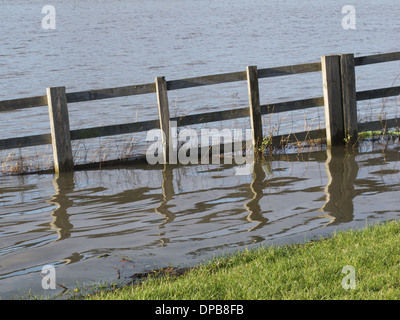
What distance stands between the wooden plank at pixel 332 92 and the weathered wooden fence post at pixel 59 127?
466 centimetres

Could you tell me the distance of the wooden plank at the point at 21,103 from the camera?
10531 mm

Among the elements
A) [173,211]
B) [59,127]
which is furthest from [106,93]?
[173,211]

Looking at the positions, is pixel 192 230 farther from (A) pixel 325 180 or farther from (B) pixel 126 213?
(A) pixel 325 180

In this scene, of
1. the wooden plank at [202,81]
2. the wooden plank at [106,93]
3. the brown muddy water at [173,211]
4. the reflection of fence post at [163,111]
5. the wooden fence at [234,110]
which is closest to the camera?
the brown muddy water at [173,211]

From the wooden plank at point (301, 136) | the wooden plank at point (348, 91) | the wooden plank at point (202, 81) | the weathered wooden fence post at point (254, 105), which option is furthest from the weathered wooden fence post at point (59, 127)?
the wooden plank at point (348, 91)

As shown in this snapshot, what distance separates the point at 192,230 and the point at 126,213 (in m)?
1.30

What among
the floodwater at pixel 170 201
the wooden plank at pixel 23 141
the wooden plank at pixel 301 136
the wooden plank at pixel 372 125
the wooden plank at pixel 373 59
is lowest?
the floodwater at pixel 170 201

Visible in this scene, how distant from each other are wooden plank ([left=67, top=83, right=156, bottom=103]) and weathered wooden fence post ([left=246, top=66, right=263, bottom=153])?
173 cm

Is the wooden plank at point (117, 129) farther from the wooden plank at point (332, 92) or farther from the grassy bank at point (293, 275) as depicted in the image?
the grassy bank at point (293, 275)

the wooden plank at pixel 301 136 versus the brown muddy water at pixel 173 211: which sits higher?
the wooden plank at pixel 301 136

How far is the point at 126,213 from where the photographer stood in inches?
333

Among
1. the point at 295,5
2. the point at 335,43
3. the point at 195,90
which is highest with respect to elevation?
the point at 295,5

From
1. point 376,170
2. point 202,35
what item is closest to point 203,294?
point 376,170

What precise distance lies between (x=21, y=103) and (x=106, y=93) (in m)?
1.43
